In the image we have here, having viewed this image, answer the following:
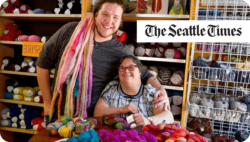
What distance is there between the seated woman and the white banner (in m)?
0.32

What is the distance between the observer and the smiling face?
1035 mm

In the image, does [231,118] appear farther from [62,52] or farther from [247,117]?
[62,52]

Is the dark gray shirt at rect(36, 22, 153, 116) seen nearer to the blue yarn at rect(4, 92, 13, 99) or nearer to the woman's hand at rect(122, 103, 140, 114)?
the woman's hand at rect(122, 103, 140, 114)

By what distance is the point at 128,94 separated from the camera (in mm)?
1088

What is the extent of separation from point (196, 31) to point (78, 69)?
2.57 feet

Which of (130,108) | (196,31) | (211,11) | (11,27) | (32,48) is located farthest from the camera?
(11,27)

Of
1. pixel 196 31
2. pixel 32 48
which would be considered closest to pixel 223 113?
pixel 196 31

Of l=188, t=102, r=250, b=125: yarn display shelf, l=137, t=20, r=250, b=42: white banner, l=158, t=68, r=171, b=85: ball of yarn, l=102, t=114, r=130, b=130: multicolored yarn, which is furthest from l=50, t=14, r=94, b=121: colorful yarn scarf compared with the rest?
l=188, t=102, r=250, b=125: yarn display shelf

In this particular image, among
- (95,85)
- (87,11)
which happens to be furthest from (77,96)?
(87,11)

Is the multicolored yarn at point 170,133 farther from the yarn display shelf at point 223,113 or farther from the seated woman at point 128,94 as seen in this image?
the yarn display shelf at point 223,113

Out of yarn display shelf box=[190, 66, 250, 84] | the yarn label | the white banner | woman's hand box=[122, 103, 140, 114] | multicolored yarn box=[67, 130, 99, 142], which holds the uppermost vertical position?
the white banner

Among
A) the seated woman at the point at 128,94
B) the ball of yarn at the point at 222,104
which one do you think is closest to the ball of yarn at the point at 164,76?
the ball of yarn at the point at 222,104

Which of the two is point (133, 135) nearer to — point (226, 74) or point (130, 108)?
point (130, 108)

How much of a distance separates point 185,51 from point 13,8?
1.48 metres
